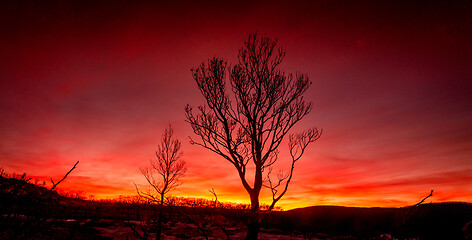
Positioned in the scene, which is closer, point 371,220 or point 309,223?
point 371,220

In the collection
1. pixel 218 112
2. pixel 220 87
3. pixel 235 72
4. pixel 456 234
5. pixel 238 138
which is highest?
pixel 235 72

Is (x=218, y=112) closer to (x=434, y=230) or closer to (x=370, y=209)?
(x=434, y=230)

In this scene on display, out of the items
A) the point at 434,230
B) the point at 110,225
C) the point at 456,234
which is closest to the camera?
the point at 456,234

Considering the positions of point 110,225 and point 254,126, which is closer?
point 254,126

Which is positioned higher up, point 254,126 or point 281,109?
point 281,109

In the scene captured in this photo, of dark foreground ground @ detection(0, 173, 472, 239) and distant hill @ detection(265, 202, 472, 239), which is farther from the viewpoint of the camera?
distant hill @ detection(265, 202, 472, 239)

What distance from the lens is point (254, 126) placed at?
7961 mm

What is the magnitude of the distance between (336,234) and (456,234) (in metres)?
6.73

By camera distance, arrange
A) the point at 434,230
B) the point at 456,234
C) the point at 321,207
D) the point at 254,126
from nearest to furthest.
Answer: the point at 254,126 < the point at 456,234 < the point at 434,230 < the point at 321,207

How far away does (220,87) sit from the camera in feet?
27.2

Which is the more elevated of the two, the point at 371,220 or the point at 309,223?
the point at 371,220

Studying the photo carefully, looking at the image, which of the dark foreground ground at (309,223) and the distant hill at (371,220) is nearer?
the dark foreground ground at (309,223)

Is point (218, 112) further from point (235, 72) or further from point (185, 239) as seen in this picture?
point (185, 239)

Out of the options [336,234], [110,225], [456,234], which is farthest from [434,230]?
[110,225]
